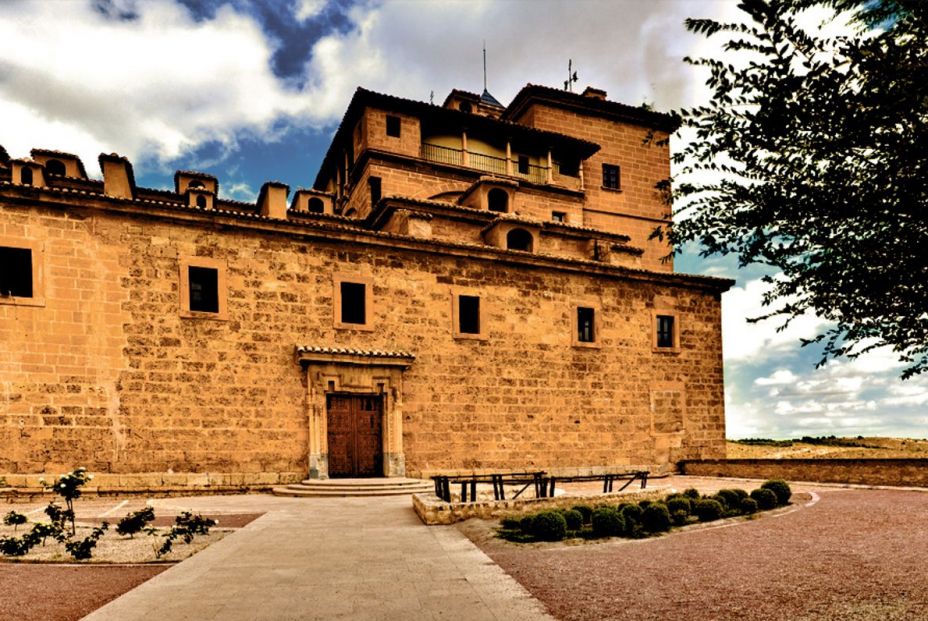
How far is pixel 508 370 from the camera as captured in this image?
20797 millimetres

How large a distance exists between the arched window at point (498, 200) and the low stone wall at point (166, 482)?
13899 mm

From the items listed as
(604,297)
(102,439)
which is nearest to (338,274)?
(102,439)

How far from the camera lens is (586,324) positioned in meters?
22.6

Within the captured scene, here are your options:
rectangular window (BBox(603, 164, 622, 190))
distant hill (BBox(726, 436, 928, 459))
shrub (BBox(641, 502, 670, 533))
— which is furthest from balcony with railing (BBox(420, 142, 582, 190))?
shrub (BBox(641, 502, 670, 533))

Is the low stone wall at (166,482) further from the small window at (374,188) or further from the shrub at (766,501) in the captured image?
the small window at (374,188)

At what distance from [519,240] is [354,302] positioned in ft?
26.3

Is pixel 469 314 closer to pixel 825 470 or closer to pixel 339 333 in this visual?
pixel 339 333

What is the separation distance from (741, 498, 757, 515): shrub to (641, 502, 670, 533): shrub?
103 inches

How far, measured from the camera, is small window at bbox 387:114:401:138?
27.7 metres

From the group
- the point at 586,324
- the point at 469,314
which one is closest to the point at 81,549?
the point at 469,314

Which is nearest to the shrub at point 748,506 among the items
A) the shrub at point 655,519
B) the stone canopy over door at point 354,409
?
the shrub at point 655,519

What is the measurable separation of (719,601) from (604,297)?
17.3 metres

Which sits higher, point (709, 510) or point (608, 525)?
point (608, 525)

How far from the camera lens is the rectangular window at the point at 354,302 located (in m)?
19.2
